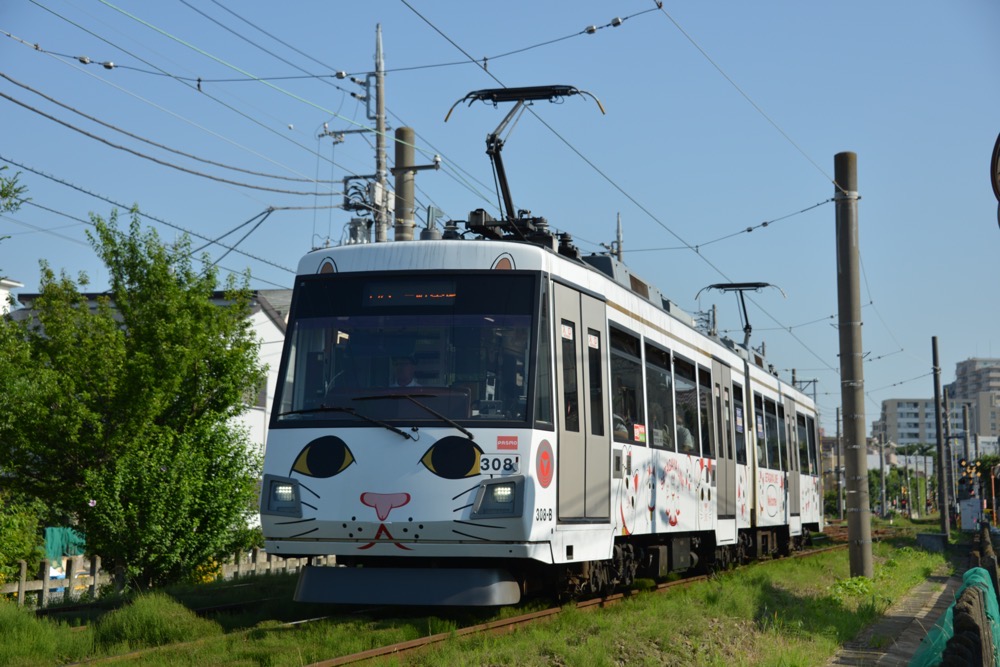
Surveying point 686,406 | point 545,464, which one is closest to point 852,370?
point 686,406

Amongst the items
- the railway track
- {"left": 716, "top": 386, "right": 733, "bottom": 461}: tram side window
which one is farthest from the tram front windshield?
{"left": 716, "top": 386, "right": 733, "bottom": 461}: tram side window

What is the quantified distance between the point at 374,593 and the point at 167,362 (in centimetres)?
1484

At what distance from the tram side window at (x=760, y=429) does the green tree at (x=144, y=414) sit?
8972 millimetres

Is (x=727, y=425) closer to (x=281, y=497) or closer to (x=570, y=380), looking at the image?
(x=570, y=380)

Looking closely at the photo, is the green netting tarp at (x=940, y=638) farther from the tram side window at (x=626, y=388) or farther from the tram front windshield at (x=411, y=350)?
the tram side window at (x=626, y=388)

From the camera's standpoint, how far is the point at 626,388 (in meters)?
12.4

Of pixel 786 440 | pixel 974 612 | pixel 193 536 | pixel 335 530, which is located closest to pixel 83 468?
pixel 193 536

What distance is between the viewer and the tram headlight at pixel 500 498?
9695 mm

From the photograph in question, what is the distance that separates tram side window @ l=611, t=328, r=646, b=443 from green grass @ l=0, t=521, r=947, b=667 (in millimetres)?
1799

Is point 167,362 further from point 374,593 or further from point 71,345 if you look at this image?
point 374,593

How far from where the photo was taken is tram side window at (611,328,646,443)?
39.3 feet

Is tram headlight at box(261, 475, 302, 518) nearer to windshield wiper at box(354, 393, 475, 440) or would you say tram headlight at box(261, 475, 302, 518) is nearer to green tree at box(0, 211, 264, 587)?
windshield wiper at box(354, 393, 475, 440)

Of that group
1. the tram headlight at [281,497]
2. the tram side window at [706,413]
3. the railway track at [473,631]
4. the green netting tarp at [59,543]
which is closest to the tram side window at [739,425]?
the tram side window at [706,413]

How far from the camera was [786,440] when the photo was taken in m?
23.1
